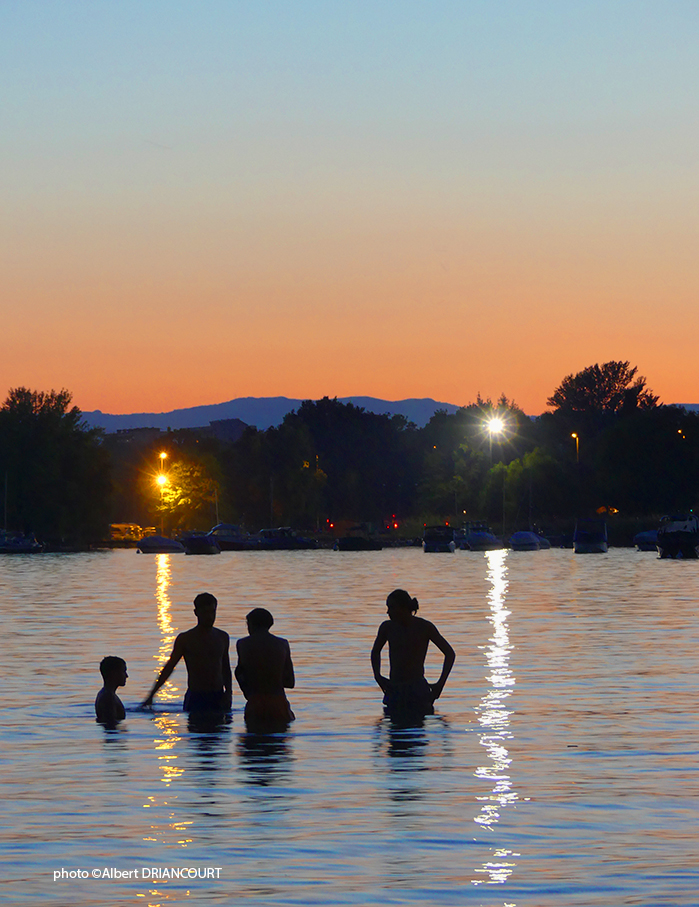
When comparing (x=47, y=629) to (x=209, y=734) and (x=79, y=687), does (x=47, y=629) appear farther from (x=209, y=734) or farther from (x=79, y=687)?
(x=209, y=734)

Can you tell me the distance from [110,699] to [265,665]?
3.30 m

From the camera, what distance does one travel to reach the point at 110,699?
786 inches

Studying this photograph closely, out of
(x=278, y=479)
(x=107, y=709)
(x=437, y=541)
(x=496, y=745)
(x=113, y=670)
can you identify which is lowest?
(x=496, y=745)

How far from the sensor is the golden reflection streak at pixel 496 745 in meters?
11.3

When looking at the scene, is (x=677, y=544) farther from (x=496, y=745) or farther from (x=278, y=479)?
(x=496, y=745)

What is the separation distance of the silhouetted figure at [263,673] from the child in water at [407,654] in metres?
1.18

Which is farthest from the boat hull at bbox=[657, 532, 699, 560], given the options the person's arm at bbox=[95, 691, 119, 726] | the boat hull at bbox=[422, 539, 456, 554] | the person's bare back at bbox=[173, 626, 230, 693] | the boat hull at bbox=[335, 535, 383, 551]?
the person's bare back at bbox=[173, 626, 230, 693]

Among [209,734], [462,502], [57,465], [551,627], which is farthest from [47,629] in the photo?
[462,502]

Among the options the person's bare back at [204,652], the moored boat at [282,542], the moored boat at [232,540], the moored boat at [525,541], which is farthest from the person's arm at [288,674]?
the moored boat at [282,542]

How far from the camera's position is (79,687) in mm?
24875

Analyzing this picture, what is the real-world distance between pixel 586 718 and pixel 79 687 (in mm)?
8881

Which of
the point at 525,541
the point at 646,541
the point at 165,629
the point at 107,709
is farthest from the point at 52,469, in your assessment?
the point at 107,709

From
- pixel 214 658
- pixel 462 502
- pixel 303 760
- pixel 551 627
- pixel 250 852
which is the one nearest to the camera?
pixel 250 852

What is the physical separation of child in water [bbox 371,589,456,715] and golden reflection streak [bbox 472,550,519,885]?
0.95 meters
